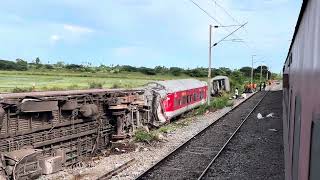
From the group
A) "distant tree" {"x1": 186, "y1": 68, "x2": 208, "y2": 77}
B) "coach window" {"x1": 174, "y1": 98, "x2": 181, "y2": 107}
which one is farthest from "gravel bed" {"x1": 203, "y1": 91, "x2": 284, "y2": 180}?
"distant tree" {"x1": 186, "y1": 68, "x2": 208, "y2": 77}

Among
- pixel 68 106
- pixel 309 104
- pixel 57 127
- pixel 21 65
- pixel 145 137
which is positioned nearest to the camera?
pixel 309 104

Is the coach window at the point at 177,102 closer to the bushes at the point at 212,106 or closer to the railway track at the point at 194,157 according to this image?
the bushes at the point at 212,106

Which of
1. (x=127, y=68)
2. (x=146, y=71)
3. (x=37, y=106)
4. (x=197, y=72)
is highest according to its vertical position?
(x=127, y=68)

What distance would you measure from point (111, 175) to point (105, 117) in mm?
8417

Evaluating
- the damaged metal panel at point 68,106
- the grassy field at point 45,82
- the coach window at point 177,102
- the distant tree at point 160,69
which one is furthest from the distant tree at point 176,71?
the damaged metal panel at point 68,106

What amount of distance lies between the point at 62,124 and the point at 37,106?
234 cm

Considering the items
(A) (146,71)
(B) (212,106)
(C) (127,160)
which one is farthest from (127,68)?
(C) (127,160)

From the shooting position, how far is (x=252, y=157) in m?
17.7

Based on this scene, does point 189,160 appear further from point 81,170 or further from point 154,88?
point 154,88

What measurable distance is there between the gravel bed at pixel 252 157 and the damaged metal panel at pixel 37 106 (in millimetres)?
6289

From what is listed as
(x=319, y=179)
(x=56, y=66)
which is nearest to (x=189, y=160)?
(x=319, y=179)

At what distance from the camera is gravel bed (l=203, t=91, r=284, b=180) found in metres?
14.7

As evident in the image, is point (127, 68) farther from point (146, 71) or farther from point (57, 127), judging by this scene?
point (57, 127)

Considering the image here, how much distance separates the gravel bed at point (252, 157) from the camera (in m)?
14.7
